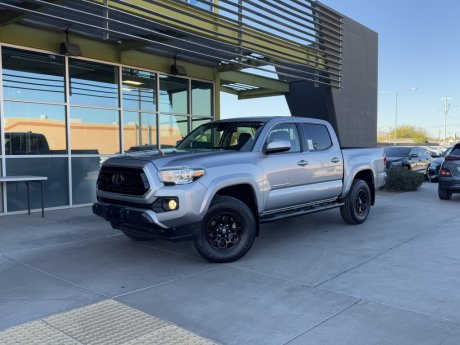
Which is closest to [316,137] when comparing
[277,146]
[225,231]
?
[277,146]

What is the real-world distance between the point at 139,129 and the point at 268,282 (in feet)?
25.1

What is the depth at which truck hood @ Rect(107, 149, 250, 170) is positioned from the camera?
5361mm

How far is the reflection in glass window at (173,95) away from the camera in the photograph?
1217cm

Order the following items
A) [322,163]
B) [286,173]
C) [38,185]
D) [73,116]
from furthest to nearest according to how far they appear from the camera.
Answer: [73,116]
[38,185]
[322,163]
[286,173]

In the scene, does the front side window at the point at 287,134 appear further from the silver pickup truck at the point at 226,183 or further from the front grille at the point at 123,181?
the front grille at the point at 123,181

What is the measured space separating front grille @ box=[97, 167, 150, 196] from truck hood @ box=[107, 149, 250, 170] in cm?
16

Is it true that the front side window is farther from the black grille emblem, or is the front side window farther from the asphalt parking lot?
the black grille emblem

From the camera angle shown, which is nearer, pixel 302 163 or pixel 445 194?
pixel 302 163

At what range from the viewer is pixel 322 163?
7227mm

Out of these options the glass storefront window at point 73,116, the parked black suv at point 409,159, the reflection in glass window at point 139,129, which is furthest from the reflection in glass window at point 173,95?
the parked black suv at point 409,159

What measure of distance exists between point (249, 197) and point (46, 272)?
8.98 feet

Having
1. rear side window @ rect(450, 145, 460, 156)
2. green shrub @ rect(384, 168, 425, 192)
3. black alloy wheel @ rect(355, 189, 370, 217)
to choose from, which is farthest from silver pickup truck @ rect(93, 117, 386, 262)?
green shrub @ rect(384, 168, 425, 192)

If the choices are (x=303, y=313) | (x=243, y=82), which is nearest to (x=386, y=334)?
(x=303, y=313)

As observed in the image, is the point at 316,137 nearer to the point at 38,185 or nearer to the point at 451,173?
the point at 451,173
